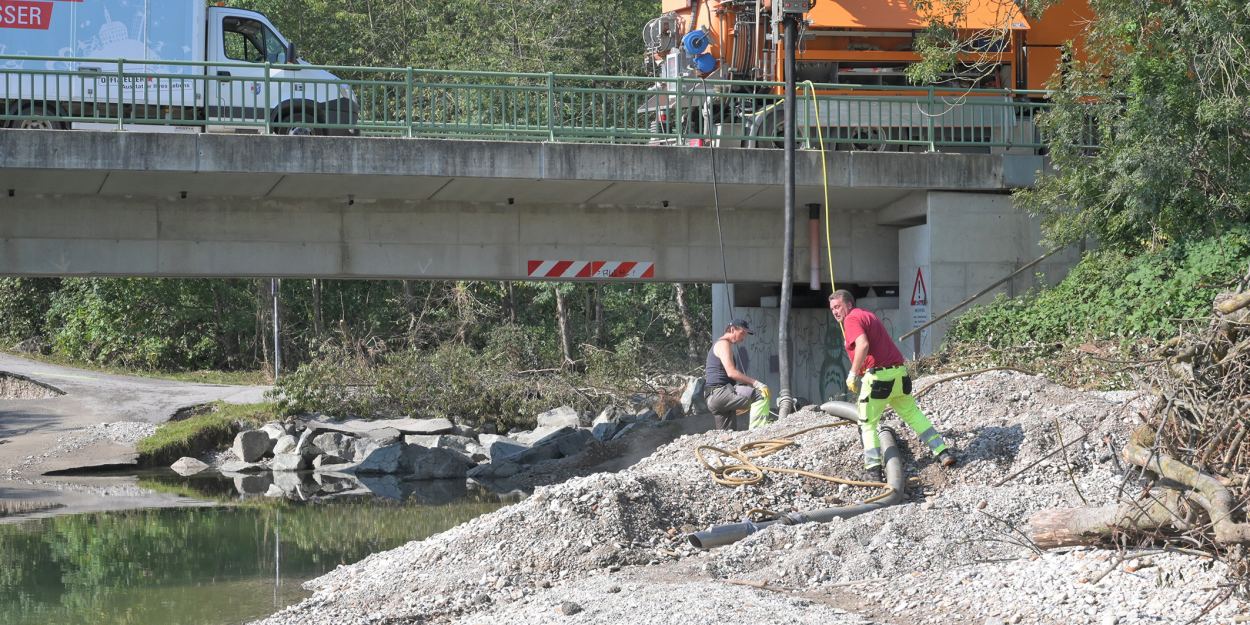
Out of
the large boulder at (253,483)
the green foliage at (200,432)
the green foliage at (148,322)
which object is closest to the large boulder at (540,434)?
the large boulder at (253,483)

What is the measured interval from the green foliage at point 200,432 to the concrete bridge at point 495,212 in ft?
17.7

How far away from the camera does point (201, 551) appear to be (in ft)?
39.8

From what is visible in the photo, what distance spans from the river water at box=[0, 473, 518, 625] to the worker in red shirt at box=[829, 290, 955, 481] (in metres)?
4.59

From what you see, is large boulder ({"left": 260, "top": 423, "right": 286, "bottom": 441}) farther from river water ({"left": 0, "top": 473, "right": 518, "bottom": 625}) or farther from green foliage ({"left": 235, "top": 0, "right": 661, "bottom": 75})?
green foliage ({"left": 235, "top": 0, "right": 661, "bottom": 75})

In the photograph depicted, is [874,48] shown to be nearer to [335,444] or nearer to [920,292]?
[920,292]

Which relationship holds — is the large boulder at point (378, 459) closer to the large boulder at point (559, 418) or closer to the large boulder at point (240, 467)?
the large boulder at point (240, 467)

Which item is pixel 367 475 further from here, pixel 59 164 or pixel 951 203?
pixel 951 203

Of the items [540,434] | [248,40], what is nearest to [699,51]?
[540,434]

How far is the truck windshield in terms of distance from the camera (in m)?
20.0

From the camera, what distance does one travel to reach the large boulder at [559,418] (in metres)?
21.9

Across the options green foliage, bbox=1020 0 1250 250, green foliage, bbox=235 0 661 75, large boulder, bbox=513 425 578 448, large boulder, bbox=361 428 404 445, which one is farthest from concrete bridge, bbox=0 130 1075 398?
green foliage, bbox=235 0 661 75

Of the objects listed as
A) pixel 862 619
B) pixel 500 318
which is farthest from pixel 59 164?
pixel 500 318

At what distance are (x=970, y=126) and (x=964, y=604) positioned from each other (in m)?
11.4

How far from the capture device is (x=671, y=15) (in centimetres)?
1920
